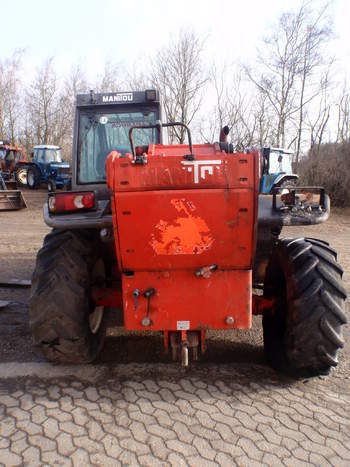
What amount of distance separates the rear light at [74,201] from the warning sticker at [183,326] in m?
1.06

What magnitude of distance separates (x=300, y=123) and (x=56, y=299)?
24.2 meters

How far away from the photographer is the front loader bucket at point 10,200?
14273 mm

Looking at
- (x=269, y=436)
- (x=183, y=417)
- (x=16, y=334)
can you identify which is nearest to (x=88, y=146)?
(x=16, y=334)

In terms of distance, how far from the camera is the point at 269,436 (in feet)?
7.61

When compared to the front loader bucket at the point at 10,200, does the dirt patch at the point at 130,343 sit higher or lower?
lower

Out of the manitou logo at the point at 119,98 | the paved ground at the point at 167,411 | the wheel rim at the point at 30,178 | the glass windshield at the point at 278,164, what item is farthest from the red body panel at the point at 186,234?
the wheel rim at the point at 30,178

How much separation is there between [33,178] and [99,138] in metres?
18.6

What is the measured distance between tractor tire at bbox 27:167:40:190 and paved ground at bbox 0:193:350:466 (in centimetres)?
1918

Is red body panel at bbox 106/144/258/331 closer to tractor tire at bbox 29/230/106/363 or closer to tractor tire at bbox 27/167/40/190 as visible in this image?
tractor tire at bbox 29/230/106/363

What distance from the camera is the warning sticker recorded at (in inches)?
105

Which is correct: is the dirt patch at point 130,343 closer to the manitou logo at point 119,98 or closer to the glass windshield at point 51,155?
the manitou logo at point 119,98

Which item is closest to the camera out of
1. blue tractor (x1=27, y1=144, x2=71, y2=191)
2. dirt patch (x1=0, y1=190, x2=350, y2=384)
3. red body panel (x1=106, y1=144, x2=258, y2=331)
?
red body panel (x1=106, y1=144, x2=258, y2=331)

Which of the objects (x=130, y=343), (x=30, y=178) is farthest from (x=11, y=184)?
(x=130, y=343)

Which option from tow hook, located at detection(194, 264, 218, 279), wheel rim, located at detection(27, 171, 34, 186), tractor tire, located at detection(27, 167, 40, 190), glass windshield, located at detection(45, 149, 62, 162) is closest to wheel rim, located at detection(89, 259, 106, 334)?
tow hook, located at detection(194, 264, 218, 279)
